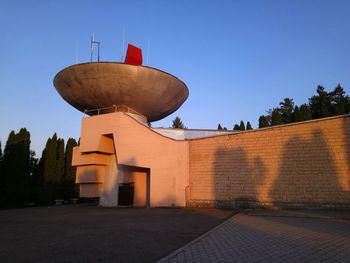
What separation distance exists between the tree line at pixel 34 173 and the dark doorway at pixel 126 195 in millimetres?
8203

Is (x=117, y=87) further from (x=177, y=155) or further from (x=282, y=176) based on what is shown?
(x=282, y=176)

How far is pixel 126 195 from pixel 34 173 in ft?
38.1

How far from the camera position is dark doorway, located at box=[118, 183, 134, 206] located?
67.6ft

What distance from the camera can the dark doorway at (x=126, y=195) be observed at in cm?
2061

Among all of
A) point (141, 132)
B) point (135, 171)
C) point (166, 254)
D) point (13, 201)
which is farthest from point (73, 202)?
point (166, 254)

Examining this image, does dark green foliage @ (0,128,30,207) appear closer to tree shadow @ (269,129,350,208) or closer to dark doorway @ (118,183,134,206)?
dark doorway @ (118,183,134,206)

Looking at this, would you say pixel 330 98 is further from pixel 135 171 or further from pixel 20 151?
pixel 20 151

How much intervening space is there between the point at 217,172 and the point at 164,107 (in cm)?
858

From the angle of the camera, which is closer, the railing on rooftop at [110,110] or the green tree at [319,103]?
the railing on rooftop at [110,110]

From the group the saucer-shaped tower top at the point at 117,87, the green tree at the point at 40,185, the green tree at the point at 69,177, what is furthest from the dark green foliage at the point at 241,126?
the green tree at the point at 40,185

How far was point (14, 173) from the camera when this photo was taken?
21875 mm

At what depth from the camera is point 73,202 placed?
87.4 feet

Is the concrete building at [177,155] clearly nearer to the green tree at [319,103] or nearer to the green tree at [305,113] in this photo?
the green tree at [305,113]

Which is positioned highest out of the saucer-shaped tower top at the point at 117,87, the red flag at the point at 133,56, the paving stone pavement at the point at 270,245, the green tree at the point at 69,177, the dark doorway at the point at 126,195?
the red flag at the point at 133,56
